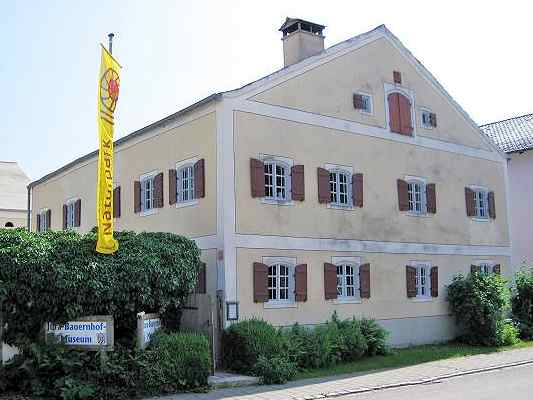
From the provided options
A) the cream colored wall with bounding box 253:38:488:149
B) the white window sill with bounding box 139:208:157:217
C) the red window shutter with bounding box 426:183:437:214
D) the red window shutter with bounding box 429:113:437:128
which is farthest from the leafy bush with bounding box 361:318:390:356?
the red window shutter with bounding box 429:113:437:128

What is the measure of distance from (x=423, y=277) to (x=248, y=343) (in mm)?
8827

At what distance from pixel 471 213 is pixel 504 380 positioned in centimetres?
1070

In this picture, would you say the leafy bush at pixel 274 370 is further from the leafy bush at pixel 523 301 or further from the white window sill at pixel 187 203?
the leafy bush at pixel 523 301

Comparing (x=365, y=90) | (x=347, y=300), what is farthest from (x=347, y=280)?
(x=365, y=90)

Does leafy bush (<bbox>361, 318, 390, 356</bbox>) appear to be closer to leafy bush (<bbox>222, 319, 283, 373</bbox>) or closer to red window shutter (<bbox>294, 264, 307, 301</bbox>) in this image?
red window shutter (<bbox>294, 264, 307, 301</bbox>)

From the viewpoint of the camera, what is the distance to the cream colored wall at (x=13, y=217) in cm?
4409

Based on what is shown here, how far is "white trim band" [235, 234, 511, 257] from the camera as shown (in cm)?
1744

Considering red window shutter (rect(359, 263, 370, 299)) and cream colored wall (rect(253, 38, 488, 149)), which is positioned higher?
cream colored wall (rect(253, 38, 488, 149))

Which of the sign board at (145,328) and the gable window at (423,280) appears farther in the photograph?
the gable window at (423,280)

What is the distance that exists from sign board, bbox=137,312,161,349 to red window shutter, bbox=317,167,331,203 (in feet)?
21.7

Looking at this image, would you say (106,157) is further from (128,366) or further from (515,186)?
(515,186)

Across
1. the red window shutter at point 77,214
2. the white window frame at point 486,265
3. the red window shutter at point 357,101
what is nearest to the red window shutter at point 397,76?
the red window shutter at point 357,101

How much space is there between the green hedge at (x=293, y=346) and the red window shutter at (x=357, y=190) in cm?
362

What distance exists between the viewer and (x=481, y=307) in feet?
69.0
